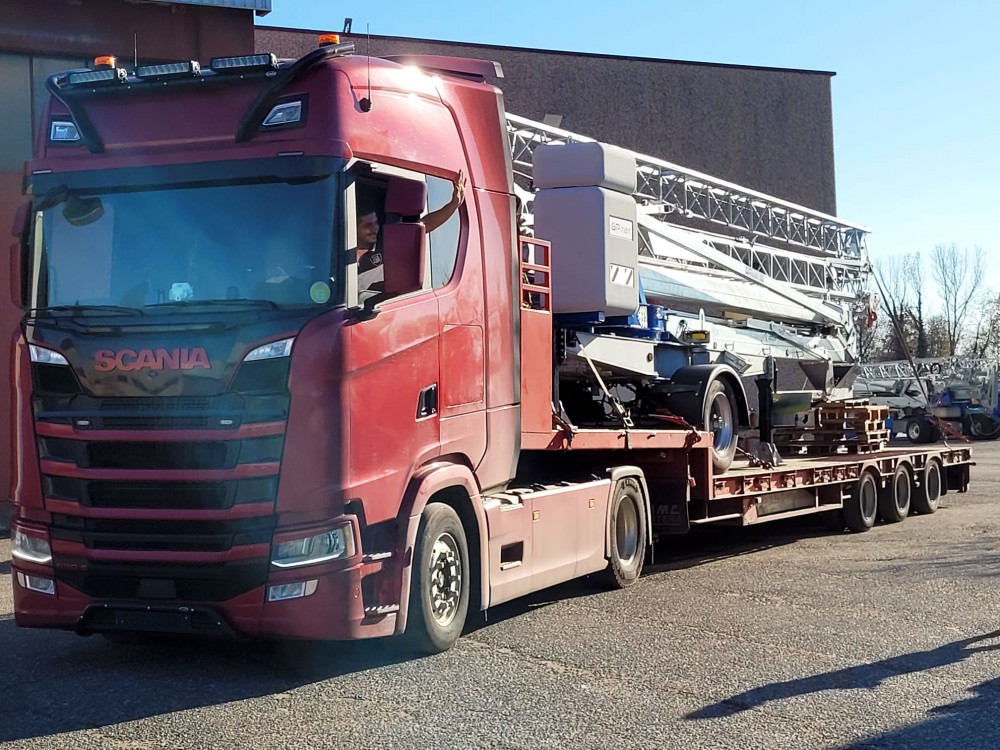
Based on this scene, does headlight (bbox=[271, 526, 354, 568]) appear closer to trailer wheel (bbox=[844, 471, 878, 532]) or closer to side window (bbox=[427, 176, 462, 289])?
side window (bbox=[427, 176, 462, 289])

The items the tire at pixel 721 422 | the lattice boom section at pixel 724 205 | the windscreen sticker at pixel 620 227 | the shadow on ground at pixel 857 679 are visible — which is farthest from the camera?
the lattice boom section at pixel 724 205

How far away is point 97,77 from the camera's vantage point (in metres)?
6.96

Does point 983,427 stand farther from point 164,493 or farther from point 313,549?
point 164,493

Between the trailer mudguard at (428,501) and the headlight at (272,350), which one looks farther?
the trailer mudguard at (428,501)

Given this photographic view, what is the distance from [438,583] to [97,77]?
3555 mm

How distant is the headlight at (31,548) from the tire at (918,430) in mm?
31999

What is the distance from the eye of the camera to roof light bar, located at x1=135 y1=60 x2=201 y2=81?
6.76 m

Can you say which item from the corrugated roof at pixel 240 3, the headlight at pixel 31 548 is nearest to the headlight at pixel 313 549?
the headlight at pixel 31 548

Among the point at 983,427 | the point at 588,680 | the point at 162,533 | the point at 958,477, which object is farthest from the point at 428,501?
the point at 983,427

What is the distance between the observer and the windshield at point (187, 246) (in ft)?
21.2

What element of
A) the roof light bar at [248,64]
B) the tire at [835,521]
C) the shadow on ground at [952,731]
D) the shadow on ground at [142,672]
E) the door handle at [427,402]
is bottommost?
the shadow on ground at [952,731]

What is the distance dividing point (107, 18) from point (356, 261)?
1264 cm

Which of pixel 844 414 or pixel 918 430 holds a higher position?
pixel 844 414

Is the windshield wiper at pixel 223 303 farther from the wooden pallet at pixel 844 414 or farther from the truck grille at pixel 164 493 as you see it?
the wooden pallet at pixel 844 414
